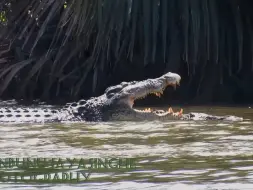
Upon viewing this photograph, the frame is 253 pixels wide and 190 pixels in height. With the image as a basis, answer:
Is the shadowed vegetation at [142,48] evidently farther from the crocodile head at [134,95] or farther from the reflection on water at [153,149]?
the reflection on water at [153,149]

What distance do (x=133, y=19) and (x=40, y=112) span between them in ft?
12.6

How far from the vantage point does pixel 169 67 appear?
15.8 metres

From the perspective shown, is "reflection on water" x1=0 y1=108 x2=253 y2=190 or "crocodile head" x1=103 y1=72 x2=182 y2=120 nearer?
"reflection on water" x1=0 y1=108 x2=253 y2=190

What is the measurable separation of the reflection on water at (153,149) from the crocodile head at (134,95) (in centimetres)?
40

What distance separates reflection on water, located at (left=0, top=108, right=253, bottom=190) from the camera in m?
6.33

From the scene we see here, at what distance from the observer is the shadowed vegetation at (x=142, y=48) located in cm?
1548

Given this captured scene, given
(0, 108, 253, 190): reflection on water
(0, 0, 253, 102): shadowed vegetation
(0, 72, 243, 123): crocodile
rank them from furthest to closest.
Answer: (0, 0, 253, 102): shadowed vegetation < (0, 72, 243, 123): crocodile < (0, 108, 253, 190): reflection on water

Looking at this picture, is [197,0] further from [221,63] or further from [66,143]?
[66,143]

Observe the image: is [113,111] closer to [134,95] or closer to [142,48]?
[134,95]

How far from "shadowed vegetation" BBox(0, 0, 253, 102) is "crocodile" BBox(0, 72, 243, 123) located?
2386 mm

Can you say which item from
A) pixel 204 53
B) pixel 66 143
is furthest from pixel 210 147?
pixel 204 53

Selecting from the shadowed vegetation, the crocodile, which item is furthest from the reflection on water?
the shadowed vegetation

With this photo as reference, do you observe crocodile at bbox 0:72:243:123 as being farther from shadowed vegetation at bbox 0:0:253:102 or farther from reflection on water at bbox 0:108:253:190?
shadowed vegetation at bbox 0:0:253:102

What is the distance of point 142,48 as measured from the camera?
16312 millimetres
